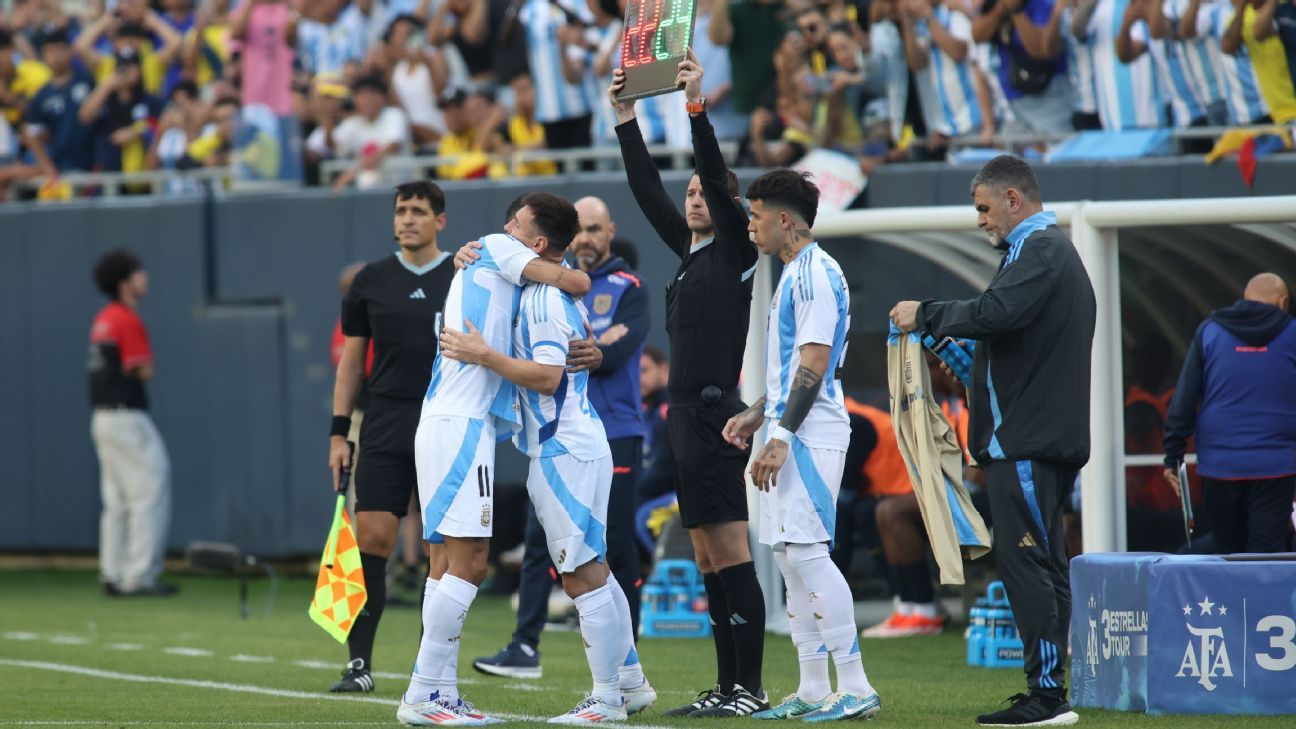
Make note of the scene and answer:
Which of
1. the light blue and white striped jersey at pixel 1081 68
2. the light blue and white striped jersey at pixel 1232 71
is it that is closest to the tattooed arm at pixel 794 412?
the light blue and white striped jersey at pixel 1232 71

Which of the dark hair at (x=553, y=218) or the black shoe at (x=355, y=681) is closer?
the dark hair at (x=553, y=218)

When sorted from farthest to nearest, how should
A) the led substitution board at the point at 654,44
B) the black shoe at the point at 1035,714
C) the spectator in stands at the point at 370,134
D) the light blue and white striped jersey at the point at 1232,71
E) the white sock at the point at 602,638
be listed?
the spectator in stands at the point at 370,134
the light blue and white striped jersey at the point at 1232,71
the led substitution board at the point at 654,44
the white sock at the point at 602,638
the black shoe at the point at 1035,714

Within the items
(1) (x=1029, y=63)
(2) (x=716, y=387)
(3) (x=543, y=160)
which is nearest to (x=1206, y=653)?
(2) (x=716, y=387)

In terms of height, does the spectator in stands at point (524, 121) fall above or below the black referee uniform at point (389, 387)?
above

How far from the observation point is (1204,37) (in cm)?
1291

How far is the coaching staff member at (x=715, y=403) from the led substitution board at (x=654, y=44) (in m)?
0.10

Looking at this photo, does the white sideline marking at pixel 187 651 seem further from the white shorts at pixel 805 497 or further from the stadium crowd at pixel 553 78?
the stadium crowd at pixel 553 78

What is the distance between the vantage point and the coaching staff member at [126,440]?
15203 mm

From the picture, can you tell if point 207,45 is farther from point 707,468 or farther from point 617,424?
point 707,468

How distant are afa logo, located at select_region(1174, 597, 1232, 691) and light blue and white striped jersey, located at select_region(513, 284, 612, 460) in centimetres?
250

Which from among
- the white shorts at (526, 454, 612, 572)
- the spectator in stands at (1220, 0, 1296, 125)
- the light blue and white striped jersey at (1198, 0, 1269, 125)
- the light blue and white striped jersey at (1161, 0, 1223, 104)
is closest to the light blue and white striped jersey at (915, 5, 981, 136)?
the light blue and white striped jersey at (1161, 0, 1223, 104)

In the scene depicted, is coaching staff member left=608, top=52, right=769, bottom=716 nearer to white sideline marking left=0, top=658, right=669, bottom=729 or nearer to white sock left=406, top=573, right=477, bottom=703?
white sideline marking left=0, top=658, right=669, bottom=729

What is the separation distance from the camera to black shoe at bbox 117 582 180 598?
1527 centimetres

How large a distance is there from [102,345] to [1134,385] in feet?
29.2
